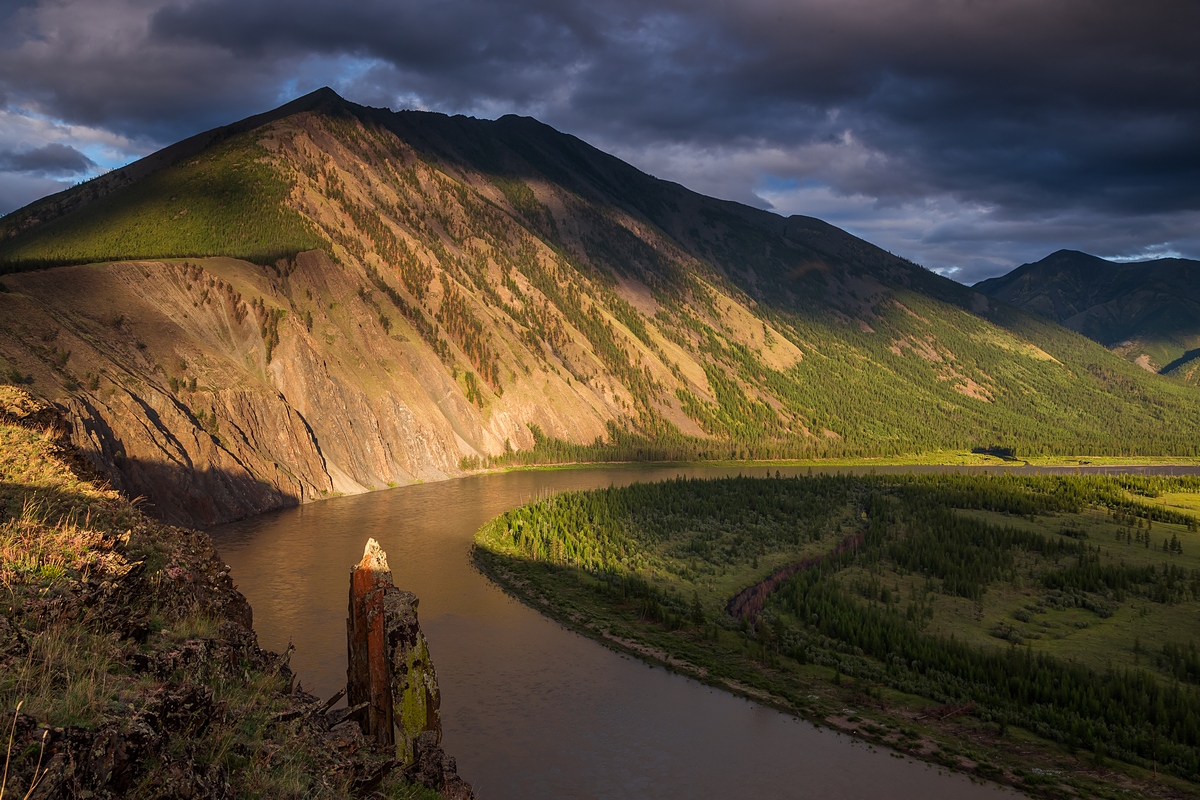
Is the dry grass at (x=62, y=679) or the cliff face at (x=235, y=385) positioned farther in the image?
the cliff face at (x=235, y=385)

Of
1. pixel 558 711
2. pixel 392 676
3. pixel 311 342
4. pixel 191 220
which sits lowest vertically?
pixel 558 711

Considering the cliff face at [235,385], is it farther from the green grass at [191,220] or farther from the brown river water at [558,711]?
the green grass at [191,220]

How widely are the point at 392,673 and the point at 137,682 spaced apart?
6.97 m

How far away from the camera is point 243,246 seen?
121875 millimetres

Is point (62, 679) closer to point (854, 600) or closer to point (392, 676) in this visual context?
point (392, 676)

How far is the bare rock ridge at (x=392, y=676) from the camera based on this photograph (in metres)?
16.1

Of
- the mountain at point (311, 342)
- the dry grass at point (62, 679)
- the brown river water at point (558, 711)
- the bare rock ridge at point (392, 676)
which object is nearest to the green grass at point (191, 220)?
the mountain at point (311, 342)

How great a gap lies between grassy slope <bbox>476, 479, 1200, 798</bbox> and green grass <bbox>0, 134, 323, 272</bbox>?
78520 millimetres

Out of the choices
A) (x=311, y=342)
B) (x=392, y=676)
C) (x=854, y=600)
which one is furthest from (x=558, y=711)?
(x=311, y=342)

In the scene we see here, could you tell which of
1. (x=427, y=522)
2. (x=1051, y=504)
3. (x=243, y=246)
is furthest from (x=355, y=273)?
(x=1051, y=504)

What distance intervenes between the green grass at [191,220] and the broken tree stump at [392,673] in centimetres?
10795

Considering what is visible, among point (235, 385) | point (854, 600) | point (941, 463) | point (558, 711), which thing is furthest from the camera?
point (941, 463)

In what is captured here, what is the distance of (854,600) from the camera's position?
4847 cm

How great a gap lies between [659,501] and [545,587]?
32.2 m
